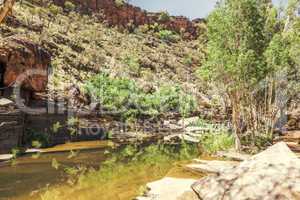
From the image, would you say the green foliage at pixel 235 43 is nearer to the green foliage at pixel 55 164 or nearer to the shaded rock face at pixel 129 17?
the green foliage at pixel 55 164

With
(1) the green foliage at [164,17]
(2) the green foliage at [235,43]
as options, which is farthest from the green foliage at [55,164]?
(1) the green foliage at [164,17]

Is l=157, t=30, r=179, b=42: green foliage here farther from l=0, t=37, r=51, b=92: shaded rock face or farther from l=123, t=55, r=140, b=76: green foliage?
l=0, t=37, r=51, b=92: shaded rock face

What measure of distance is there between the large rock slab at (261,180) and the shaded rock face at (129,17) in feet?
294

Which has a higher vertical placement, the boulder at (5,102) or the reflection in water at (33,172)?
the boulder at (5,102)

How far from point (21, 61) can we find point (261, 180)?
23.7 meters

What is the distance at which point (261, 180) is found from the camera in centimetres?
487

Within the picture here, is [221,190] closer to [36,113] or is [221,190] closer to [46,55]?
[36,113]

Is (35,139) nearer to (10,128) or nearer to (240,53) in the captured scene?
(10,128)

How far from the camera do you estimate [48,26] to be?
61375 mm

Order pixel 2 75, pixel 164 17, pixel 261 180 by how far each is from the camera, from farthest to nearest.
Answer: pixel 164 17, pixel 2 75, pixel 261 180

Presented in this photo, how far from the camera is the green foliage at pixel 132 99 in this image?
4022 cm

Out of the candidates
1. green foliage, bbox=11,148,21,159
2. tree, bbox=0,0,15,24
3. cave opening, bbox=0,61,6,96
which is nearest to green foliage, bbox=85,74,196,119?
cave opening, bbox=0,61,6,96

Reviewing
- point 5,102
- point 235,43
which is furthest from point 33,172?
point 235,43

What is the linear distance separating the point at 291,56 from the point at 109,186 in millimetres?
14761
